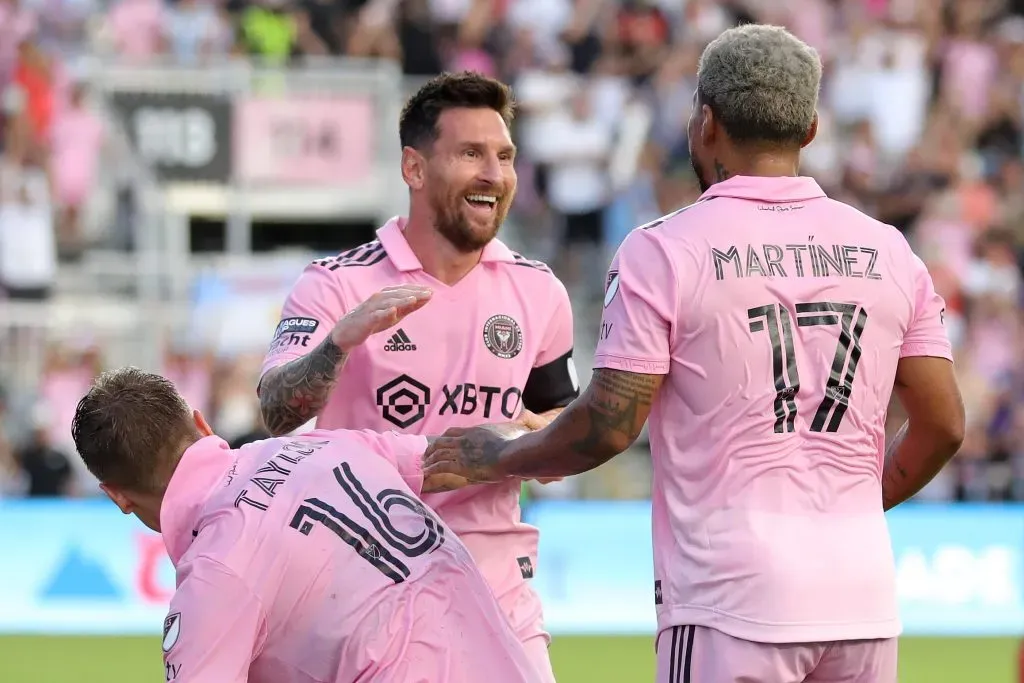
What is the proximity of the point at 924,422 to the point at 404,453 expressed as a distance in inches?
52.6

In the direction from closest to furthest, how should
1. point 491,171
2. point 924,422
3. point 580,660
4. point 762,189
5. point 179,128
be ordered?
1. point 762,189
2. point 924,422
3. point 491,171
4. point 580,660
5. point 179,128

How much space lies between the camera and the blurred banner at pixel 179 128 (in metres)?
15.4

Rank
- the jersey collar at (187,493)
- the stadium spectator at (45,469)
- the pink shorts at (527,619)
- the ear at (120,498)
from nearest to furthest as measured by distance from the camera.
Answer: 1. the jersey collar at (187,493)
2. the ear at (120,498)
3. the pink shorts at (527,619)
4. the stadium spectator at (45,469)

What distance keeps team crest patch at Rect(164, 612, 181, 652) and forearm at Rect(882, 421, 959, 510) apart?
6.08ft

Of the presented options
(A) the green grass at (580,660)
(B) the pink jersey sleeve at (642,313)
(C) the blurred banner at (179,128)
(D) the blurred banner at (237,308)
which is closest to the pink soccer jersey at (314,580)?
(B) the pink jersey sleeve at (642,313)

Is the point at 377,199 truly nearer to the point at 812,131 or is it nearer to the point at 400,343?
the point at 400,343

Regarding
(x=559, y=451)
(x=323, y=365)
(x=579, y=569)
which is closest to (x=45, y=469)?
(x=579, y=569)

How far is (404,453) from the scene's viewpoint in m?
4.36

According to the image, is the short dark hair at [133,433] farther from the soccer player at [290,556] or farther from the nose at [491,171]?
the nose at [491,171]

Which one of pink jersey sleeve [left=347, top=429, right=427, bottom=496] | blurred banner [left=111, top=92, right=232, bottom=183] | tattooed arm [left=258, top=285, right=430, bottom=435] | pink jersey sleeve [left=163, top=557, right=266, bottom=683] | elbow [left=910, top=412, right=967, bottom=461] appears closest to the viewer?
pink jersey sleeve [left=163, top=557, right=266, bottom=683]

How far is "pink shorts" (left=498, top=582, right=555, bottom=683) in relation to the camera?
5.14 metres

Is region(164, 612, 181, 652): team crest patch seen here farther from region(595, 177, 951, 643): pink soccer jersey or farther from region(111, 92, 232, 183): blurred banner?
region(111, 92, 232, 183): blurred banner

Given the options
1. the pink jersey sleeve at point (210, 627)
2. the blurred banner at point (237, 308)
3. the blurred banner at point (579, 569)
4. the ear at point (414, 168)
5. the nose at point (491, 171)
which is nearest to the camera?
the pink jersey sleeve at point (210, 627)

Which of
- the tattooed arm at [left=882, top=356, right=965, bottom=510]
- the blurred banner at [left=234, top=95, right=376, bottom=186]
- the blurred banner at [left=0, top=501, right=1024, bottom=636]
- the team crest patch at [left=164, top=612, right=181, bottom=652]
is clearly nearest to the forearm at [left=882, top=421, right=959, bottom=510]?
the tattooed arm at [left=882, top=356, right=965, bottom=510]
